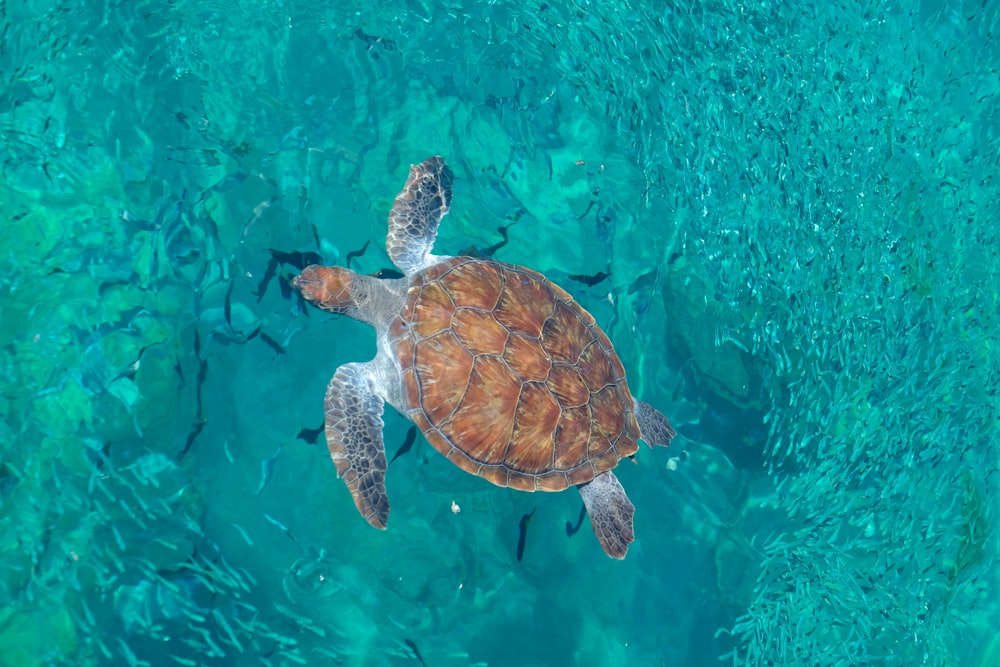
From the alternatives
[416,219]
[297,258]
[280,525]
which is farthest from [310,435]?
[416,219]

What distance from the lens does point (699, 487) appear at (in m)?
6.60

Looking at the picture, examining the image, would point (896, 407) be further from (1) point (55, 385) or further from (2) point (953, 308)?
(1) point (55, 385)

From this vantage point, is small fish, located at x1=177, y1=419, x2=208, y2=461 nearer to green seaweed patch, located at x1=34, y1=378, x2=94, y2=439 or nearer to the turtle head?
green seaweed patch, located at x1=34, y1=378, x2=94, y2=439

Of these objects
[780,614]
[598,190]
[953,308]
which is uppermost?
[953,308]

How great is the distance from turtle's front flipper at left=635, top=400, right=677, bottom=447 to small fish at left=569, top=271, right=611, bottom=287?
1362mm

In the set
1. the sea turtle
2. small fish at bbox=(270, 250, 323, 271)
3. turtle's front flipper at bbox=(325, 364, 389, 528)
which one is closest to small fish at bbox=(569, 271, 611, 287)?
the sea turtle

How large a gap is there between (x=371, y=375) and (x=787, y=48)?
613 centimetres

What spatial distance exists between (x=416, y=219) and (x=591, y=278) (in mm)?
1956

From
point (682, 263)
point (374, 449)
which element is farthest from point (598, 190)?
point (374, 449)

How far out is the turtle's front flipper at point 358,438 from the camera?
18.0 feet

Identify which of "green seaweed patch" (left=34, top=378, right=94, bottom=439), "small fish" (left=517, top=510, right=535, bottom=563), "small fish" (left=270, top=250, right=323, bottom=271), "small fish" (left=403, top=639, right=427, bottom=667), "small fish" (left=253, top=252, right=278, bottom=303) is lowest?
"small fish" (left=403, top=639, right=427, bottom=667)

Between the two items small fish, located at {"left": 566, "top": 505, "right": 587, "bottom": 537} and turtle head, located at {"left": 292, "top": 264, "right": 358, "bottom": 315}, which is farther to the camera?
small fish, located at {"left": 566, "top": 505, "right": 587, "bottom": 537}

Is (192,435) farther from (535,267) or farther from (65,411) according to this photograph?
(535,267)

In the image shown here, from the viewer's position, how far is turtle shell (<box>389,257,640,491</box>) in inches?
211
